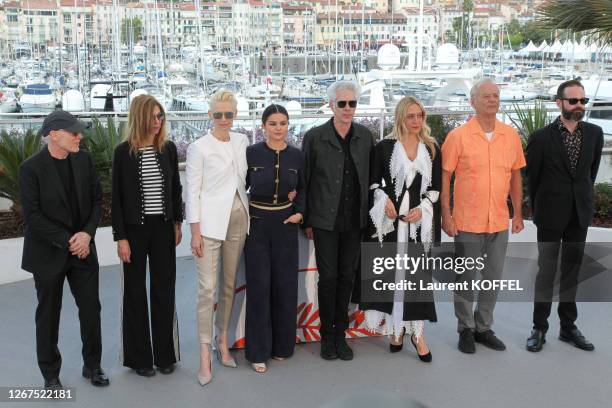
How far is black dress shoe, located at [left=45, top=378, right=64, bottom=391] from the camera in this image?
4402 millimetres

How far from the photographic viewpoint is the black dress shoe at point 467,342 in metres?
5.12

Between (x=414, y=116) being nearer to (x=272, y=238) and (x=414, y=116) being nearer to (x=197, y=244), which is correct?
(x=272, y=238)

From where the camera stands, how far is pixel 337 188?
4.79m

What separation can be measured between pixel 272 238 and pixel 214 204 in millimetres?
435

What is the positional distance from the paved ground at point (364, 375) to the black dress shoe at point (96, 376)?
5 centimetres

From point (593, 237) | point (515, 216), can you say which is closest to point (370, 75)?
point (593, 237)

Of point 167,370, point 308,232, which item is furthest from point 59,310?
point 308,232

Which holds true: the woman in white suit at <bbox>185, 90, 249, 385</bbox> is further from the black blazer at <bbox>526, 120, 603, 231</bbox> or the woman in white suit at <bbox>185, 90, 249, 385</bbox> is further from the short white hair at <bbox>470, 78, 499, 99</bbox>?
the black blazer at <bbox>526, 120, 603, 231</bbox>

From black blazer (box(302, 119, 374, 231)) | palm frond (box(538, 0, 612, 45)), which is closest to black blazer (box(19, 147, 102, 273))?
black blazer (box(302, 119, 374, 231))

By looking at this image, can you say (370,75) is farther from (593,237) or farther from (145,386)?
(145,386)

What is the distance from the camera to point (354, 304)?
207 inches

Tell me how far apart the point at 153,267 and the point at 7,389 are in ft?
3.67

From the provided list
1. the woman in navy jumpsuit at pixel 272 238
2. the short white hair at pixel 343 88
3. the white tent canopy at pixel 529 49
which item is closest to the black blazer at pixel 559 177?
the short white hair at pixel 343 88

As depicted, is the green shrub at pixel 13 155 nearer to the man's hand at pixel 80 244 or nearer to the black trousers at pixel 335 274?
the man's hand at pixel 80 244
